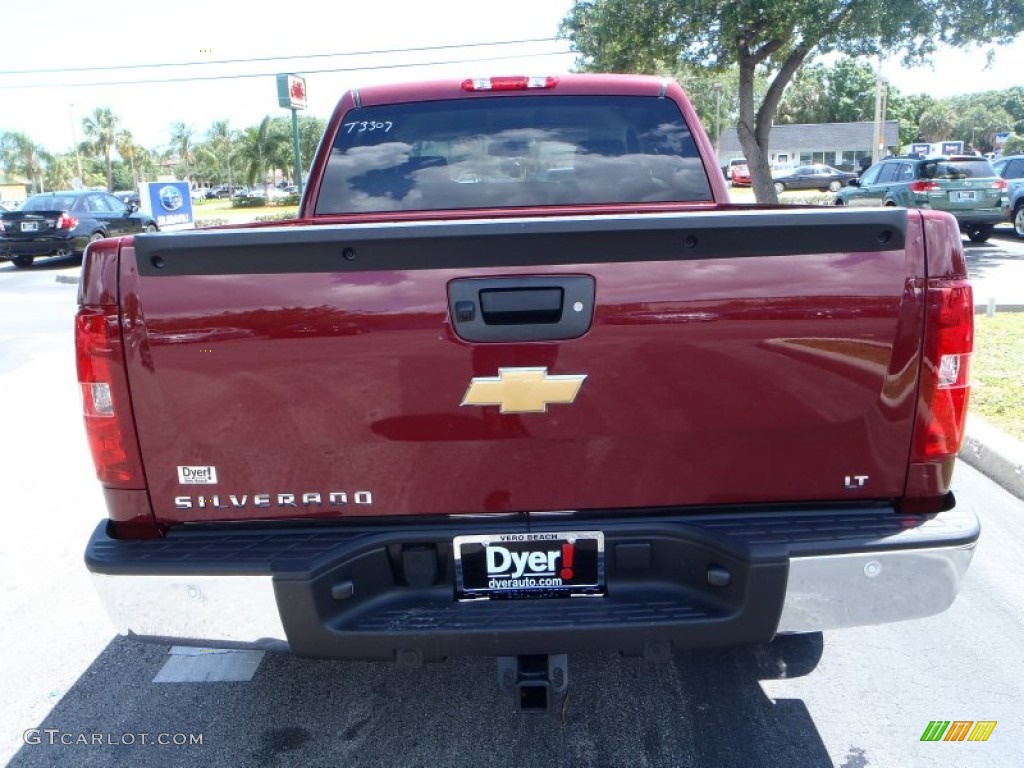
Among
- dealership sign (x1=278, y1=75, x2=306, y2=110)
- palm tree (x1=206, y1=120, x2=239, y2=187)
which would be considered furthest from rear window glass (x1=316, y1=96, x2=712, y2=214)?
palm tree (x1=206, y1=120, x2=239, y2=187)

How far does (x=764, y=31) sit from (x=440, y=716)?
48.5 feet

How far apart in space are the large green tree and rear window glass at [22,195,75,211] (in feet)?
38.7

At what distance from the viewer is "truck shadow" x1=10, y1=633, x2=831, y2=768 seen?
9.18 ft

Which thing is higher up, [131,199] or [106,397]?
[106,397]

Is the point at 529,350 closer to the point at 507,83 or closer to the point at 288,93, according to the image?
the point at 507,83

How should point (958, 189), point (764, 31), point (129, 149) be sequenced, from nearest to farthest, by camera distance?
point (764, 31)
point (958, 189)
point (129, 149)

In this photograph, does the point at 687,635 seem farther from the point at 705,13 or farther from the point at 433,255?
the point at 705,13

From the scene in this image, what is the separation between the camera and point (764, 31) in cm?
1509

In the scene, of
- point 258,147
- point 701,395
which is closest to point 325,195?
point 701,395

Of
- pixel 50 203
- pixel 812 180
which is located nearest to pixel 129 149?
pixel 812 180

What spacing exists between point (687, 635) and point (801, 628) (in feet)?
1.05

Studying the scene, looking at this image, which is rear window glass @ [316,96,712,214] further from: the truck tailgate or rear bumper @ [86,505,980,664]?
rear bumper @ [86,505,980,664]

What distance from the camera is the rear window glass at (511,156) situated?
3.88 meters

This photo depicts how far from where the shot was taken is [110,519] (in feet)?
8.09
